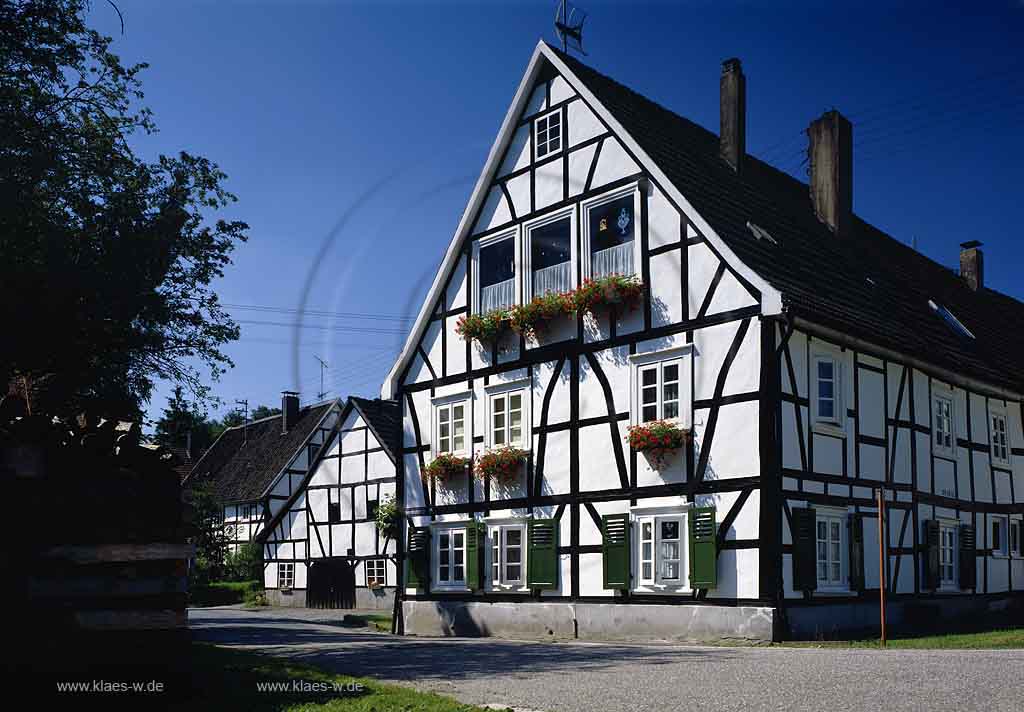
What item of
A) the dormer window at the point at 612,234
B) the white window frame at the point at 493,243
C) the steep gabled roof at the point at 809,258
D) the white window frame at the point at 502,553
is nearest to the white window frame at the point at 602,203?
the dormer window at the point at 612,234

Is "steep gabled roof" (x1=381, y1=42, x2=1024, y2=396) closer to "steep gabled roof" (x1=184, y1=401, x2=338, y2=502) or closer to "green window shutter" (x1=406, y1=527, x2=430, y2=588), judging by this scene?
"green window shutter" (x1=406, y1=527, x2=430, y2=588)

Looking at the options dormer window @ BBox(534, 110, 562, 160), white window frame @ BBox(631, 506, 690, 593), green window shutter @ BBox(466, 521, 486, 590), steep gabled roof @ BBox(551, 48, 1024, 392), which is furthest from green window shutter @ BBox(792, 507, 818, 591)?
dormer window @ BBox(534, 110, 562, 160)

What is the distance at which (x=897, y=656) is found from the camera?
552 inches

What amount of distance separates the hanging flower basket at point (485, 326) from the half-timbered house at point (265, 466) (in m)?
22.0

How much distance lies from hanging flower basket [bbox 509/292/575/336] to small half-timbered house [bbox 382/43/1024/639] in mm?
299

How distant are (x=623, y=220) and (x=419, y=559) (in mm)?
9929

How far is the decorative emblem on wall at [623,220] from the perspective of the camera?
22578 mm

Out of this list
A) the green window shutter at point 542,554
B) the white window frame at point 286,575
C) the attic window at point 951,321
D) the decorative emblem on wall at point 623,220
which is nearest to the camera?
the decorative emblem on wall at point 623,220

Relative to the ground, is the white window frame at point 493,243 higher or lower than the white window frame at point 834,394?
higher

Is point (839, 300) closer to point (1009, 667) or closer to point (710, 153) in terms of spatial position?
point (710, 153)

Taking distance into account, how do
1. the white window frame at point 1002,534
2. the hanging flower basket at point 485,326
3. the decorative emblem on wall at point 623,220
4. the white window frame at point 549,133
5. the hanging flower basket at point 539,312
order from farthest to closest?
the white window frame at point 1002,534 → the hanging flower basket at point 485,326 → the white window frame at point 549,133 → the hanging flower basket at point 539,312 → the decorative emblem on wall at point 623,220

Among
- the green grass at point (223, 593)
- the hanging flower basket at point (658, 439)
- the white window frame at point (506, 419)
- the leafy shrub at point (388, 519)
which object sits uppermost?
the white window frame at point (506, 419)

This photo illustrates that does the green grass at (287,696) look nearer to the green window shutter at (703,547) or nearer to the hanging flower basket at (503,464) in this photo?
the green window shutter at (703,547)

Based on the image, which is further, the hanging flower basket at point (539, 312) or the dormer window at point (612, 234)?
the hanging flower basket at point (539, 312)
